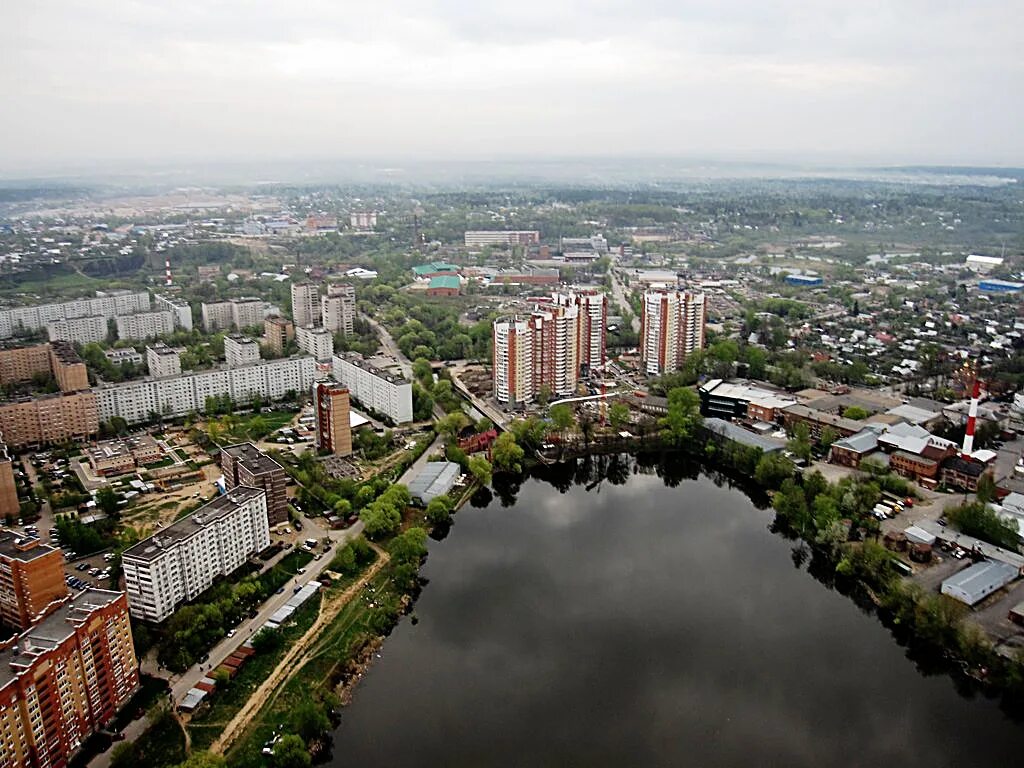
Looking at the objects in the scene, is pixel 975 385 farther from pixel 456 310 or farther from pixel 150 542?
pixel 456 310

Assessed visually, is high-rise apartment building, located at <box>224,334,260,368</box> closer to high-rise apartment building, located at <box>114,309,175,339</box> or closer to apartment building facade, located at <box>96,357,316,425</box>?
apartment building facade, located at <box>96,357,316,425</box>

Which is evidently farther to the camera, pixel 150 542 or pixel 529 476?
pixel 529 476

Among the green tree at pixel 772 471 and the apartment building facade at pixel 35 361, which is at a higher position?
the apartment building facade at pixel 35 361

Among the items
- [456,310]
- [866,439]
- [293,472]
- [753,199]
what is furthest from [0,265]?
[753,199]

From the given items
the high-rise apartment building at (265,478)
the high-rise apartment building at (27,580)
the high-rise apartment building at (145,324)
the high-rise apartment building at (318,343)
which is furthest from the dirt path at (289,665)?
the high-rise apartment building at (145,324)

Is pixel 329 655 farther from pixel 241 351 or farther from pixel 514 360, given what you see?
pixel 241 351

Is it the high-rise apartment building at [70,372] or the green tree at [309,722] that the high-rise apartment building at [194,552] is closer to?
the green tree at [309,722]

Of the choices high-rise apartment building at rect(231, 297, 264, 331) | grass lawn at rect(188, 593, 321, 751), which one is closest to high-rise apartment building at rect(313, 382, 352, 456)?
grass lawn at rect(188, 593, 321, 751)
